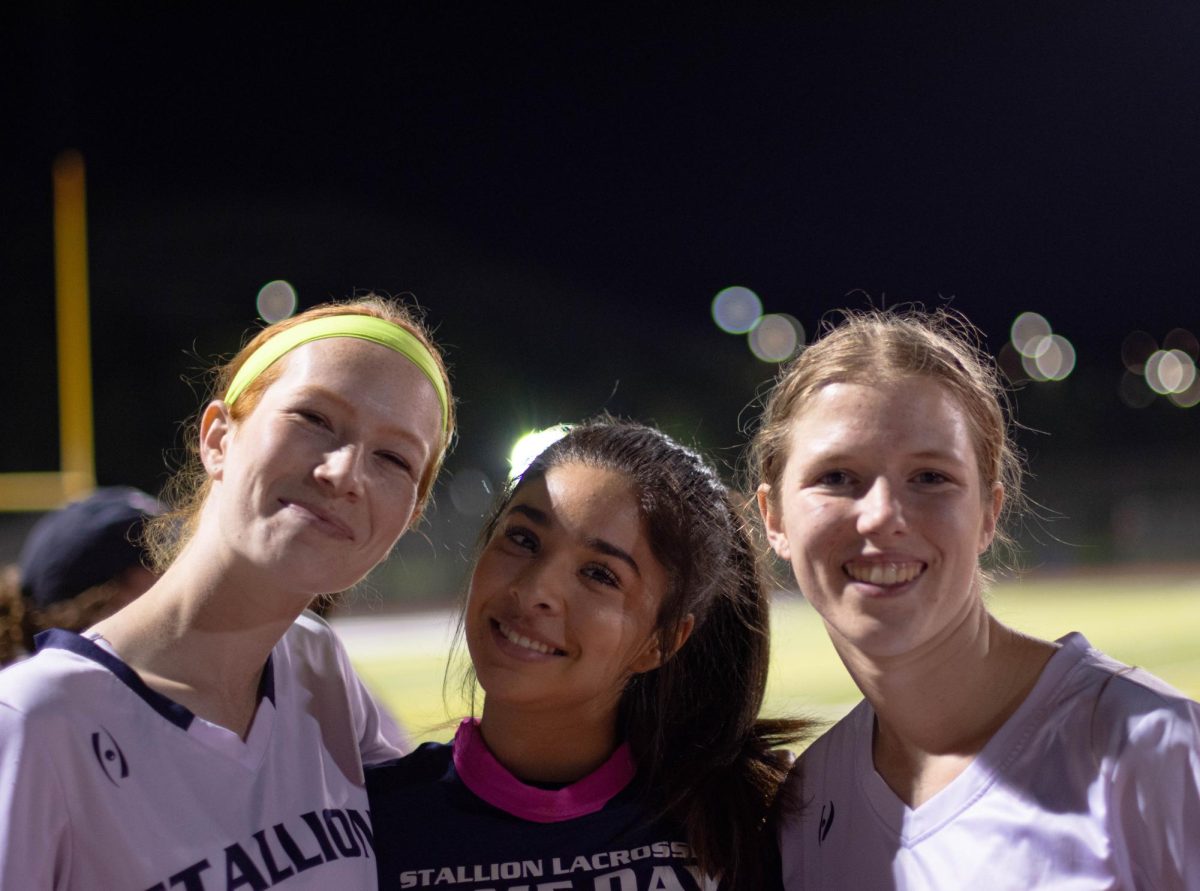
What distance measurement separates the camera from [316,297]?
2673 cm

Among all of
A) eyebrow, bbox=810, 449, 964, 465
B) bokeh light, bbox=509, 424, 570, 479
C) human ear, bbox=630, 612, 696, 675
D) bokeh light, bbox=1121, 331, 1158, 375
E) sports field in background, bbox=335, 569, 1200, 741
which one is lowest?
human ear, bbox=630, 612, 696, 675

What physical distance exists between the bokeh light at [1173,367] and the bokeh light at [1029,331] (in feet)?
15.6

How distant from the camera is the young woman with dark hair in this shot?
2.28 metres

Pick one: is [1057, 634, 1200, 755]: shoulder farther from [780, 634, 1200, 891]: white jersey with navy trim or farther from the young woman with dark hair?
the young woman with dark hair

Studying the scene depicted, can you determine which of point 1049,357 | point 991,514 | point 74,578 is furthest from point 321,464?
point 1049,357

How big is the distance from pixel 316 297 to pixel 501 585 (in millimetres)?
25466

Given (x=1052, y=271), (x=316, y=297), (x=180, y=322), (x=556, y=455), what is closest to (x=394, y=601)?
(x=180, y=322)

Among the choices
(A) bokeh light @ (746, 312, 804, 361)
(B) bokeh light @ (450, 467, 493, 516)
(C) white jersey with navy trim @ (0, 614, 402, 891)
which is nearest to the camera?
(C) white jersey with navy trim @ (0, 614, 402, 891)

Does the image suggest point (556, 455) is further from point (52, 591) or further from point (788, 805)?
point (52, 591)

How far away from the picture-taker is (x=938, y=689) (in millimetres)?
2246

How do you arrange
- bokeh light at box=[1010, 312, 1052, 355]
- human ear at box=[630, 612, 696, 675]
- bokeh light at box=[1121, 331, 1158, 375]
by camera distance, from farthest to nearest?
bokeh light at box=[1010, 312, 1052, 355]
bokeh light at box=[1121, 331, 1158, 375]
human ear at box=[630, 612, 696, 675]

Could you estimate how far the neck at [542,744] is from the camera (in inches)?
97.4

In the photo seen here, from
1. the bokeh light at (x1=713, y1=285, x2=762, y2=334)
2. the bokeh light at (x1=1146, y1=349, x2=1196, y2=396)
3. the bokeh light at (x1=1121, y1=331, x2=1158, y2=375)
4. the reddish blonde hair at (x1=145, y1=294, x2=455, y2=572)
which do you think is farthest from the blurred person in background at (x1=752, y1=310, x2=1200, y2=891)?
the bokeh light at (x1=1146, y1=349, x2=1196, y2=396)

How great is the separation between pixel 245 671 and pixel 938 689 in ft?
4.47
